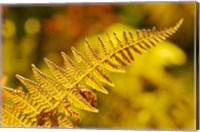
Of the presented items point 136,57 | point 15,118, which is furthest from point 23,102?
point 136,57

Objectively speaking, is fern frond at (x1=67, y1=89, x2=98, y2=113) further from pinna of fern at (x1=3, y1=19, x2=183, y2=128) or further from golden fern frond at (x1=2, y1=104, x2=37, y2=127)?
golden fern frond at (x1=2, y1=104, x2=37, y2=127)

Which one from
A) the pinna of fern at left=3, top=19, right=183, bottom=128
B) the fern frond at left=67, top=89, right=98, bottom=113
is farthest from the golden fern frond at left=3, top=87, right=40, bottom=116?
the fern frond at left=67, top=89, right=98, bottom=113

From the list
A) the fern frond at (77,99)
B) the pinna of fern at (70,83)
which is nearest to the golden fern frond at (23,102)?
the pinna of fern at (70,83)

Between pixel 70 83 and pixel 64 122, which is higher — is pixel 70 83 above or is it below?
above

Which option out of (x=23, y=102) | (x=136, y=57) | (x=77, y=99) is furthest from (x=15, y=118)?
(x=136, y=57)

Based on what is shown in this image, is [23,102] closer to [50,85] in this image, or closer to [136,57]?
[50,85]
